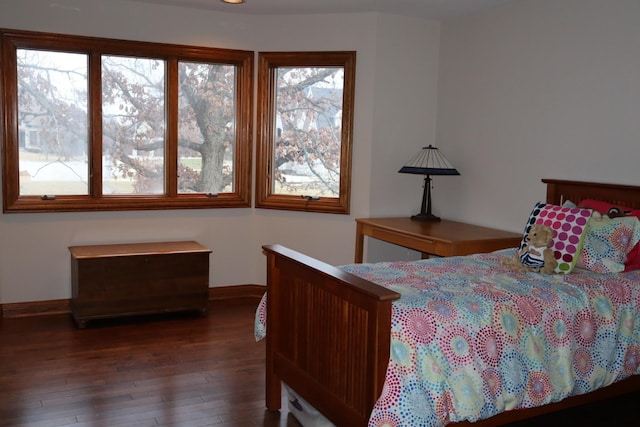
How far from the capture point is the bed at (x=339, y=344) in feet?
7.52

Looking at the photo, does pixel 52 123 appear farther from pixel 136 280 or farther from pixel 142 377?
pixel 142 377

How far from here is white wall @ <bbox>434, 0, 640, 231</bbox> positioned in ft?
12.0

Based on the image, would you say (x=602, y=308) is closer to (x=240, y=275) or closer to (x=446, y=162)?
(x=446, y=162)

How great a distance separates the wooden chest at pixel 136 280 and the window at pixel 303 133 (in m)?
0.88

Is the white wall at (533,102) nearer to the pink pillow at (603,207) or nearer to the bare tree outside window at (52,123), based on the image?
→ the pink pillow at (603,207)

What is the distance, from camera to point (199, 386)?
3389 millimetres

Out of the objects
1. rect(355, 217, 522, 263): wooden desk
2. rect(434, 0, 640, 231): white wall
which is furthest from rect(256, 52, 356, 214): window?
rect(434, 0, 640, 231): white wall

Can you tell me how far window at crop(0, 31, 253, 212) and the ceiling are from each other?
0.34 metres

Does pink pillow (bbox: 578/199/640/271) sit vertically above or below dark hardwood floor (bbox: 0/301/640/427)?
above

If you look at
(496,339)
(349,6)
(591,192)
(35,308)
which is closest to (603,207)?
(591,192)

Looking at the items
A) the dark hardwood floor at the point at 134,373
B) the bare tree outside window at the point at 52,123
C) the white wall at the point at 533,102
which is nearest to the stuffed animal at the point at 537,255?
the white wall at the point at 533,102

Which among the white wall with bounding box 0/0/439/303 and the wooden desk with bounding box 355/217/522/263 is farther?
the white wall with bounding box 0/0/439/303

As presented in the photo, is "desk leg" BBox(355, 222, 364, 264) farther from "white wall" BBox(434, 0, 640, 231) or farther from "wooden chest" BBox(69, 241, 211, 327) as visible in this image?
"wooden chest" BBox(69, 241, 211, 327)

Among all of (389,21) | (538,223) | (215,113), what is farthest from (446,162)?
(215,113)
